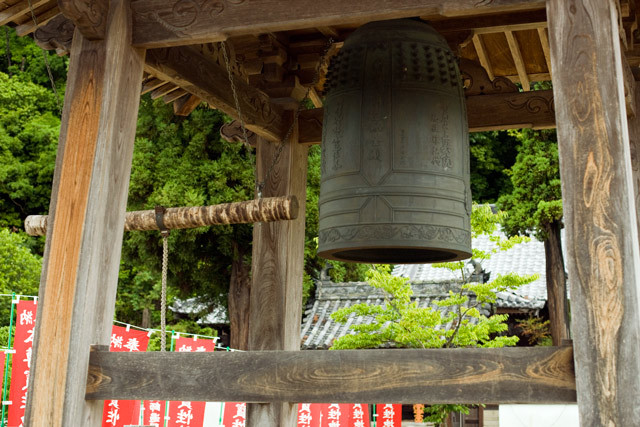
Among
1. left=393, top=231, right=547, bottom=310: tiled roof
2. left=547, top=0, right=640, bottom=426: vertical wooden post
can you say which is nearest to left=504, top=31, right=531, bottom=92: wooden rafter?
left=547, top=0, right=640, bottom=426: vertical wooden post

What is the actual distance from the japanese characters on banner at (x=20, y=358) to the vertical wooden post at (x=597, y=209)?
7.45 m

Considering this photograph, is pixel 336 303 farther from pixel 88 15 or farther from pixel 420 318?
pixel 88 15

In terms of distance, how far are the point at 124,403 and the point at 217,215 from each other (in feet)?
19.4

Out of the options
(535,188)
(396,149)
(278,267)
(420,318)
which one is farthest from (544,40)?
(535,188)

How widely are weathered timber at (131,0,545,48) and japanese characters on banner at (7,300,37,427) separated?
6.17 metres

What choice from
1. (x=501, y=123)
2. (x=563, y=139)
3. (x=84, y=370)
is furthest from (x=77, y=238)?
(x=501, y=123)

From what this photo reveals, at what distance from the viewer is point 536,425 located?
8.89m

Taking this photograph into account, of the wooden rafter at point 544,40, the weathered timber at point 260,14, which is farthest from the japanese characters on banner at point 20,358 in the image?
the wooden rafter at point 544,40

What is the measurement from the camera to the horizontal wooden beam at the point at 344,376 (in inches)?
98.3

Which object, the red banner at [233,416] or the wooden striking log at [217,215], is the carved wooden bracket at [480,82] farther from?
the red banner at [233,416]

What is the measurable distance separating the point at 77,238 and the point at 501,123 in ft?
8.89

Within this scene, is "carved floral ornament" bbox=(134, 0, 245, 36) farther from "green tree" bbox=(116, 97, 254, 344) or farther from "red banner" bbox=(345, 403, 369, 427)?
"red banner" bbox=(345, 403, 369, 427)

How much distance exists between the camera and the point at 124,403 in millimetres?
9000

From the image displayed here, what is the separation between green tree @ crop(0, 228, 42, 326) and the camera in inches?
492
